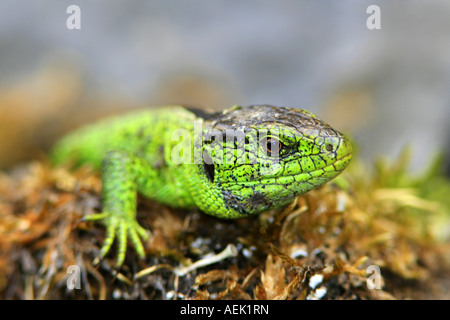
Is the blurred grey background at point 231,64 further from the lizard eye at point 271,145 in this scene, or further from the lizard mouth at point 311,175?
the lizard eye at point 271,145

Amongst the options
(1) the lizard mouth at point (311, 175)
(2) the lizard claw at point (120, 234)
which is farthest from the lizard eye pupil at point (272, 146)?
(2) the lizard claw at point (120, 234)

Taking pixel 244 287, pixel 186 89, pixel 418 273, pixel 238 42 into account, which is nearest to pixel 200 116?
pixel 244 287

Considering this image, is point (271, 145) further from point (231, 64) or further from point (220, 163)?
point (231, 64)

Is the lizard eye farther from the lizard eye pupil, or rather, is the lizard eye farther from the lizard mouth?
the lizard mouth

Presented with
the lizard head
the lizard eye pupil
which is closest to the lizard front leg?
the lizard head

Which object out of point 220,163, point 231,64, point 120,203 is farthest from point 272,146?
point 231,64

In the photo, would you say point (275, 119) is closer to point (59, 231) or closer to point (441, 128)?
point (59, 231)
